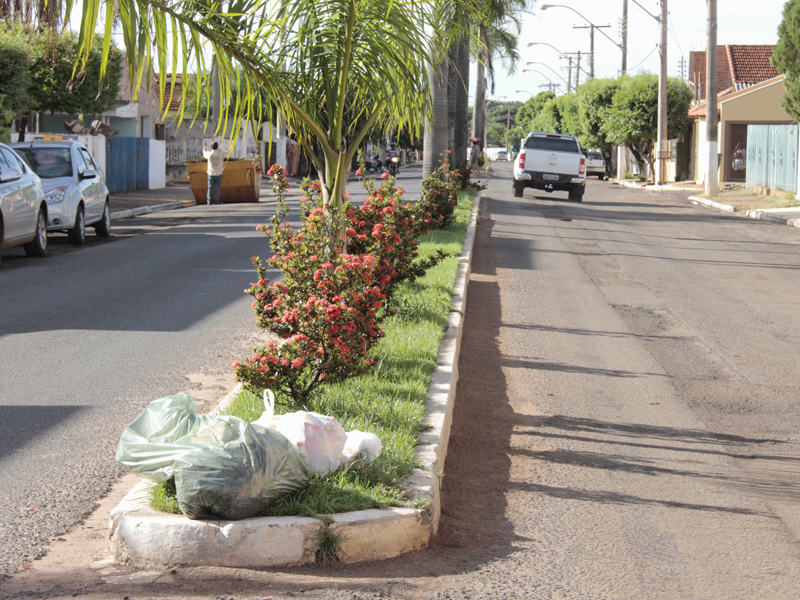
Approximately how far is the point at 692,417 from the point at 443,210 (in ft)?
32.9

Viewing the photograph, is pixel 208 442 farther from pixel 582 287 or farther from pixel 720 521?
pixel 582 287

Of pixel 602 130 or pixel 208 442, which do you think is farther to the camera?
pixel 602 130

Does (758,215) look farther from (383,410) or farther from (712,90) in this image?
(383,410)

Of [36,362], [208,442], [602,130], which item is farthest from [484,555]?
[602,130]

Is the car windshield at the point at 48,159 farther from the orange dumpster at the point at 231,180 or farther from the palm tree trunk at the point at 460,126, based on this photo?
the palm tree trunk at the point at 460,126

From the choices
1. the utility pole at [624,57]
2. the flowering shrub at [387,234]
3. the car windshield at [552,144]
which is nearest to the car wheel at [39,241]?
the flowering shrub at [387,234]

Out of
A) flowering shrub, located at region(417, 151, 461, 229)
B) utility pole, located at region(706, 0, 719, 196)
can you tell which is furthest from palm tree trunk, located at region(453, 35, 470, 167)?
flowering shrub, located at region(417, 151, 461, 229)

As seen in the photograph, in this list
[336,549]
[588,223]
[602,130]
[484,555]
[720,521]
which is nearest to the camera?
[336,549]

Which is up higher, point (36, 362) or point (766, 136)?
point (766, 136)

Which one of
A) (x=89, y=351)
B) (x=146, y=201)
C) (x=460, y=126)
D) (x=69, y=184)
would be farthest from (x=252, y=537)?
(x=460, y=126)

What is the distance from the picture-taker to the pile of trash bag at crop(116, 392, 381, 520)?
12.1 ft

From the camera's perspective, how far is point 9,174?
1220 centimetres

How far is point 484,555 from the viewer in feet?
13.1

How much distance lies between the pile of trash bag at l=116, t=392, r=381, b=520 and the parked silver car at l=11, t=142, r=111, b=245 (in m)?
11.6
